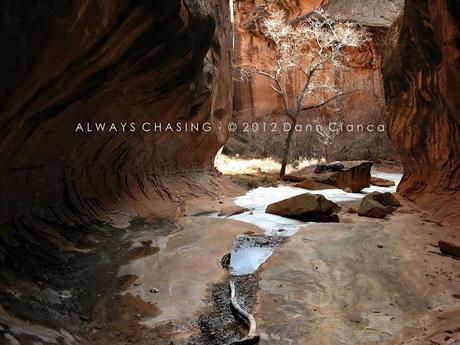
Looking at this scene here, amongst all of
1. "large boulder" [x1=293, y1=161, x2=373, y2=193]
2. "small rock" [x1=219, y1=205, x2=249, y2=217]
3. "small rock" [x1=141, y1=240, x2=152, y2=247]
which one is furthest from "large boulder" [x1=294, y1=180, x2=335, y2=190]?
"small rock" [x1=141, y1=240, x2=152, y2=247]

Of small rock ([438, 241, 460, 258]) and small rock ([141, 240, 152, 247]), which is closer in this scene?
small rock ([438, 241, 460, 258])

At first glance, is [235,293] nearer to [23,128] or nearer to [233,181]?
[23,128]

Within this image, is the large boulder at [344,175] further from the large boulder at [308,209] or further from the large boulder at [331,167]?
the large boulder at [308,209]

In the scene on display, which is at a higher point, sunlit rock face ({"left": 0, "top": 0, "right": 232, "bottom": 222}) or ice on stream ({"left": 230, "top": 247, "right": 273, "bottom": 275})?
sunlit rock face ({"left": 0, "top": 0, "right": 232, "bottom": 222})

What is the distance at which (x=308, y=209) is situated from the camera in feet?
27.1

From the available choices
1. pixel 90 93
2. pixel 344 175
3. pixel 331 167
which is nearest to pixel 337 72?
pixel 331 167

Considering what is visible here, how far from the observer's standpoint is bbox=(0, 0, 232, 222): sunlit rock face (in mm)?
3666

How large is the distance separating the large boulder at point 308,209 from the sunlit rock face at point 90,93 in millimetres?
3038

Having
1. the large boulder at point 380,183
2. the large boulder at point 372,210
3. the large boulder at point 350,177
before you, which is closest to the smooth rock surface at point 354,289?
the large boulder at point 372,210

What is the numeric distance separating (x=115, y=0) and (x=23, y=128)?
178 centimetres

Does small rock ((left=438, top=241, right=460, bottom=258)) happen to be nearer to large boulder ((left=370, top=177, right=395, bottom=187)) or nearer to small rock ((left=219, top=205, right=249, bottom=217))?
small rock ((left=219, top=205, right=249, bottom=217))

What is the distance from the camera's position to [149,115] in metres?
8.30

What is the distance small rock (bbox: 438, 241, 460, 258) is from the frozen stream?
7.63 feet

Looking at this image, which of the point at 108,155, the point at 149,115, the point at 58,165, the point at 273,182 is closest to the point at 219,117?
the point at 273,182
